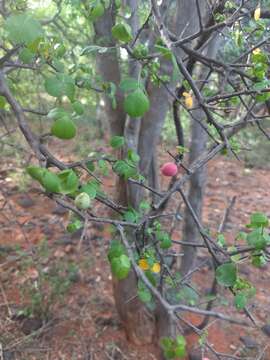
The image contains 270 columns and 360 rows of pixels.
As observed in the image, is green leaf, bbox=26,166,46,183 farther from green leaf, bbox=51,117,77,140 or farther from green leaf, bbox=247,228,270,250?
green leaf, bbox=247,228,270,250

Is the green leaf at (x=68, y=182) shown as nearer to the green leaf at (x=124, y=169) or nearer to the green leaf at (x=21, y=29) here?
the green leaf at (x=21, y=29)

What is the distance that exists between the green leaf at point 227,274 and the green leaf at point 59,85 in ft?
1.88

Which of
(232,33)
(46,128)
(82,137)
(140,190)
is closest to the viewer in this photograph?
(232,33)

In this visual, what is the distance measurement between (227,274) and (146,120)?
1698mm

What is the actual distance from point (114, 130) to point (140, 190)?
466mm

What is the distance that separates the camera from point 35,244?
13.8 ft

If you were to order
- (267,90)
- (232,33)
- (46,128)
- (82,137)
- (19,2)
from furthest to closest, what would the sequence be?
(82,137)
(46,128)
(232,33)
(19,2)
(267,90)

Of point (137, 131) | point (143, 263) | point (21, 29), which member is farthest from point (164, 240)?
point (137, 131)

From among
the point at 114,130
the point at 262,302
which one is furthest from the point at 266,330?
the point at 114,130

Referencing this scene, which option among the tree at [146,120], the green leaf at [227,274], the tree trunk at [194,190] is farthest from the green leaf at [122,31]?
the tree trunk at [194,190]

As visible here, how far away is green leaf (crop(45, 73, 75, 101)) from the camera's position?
0.97 m

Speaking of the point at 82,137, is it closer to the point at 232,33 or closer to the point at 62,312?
the point at 62,312

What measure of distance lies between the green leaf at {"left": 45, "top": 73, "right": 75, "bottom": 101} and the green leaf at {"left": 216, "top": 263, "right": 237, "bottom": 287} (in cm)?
57

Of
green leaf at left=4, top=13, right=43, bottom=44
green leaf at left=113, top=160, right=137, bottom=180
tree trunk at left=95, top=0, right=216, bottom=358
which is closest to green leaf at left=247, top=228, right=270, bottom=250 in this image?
green leaf at left=113, top=160, right=137, bottom=180
